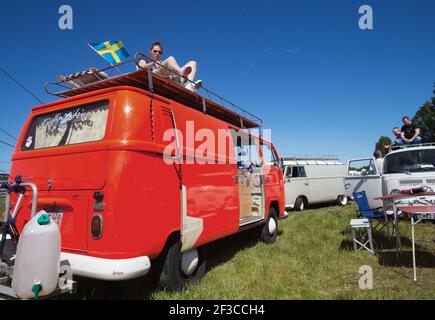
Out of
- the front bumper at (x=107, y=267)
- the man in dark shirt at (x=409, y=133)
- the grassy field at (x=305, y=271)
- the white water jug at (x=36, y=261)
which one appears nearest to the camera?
the white water jug at (x=36, y=261)

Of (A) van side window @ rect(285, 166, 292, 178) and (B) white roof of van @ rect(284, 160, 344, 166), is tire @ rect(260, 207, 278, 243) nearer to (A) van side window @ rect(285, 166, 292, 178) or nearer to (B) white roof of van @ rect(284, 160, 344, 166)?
(A) van side window @ rect(285, 166, 292, 178)

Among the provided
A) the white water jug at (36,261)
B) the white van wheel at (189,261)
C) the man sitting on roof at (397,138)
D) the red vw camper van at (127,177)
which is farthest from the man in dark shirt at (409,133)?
the white water jug at (36,261)

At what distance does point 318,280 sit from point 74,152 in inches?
147

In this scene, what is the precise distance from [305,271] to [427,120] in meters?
39.6

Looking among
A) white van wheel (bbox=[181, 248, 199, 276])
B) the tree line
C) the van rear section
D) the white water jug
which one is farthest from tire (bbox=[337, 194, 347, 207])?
the tree line

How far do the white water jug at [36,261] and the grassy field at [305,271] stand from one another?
50.6 inches

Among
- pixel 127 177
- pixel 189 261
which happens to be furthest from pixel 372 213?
pixel 127 177

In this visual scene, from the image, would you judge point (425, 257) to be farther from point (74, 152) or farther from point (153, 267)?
point (74, 152)

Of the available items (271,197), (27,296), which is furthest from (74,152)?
(271,197)

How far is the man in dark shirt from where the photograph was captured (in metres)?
9.73

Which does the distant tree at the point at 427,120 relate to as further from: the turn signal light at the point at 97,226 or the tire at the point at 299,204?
the turn signal light at the point at 97,226

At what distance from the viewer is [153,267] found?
378 centimetres

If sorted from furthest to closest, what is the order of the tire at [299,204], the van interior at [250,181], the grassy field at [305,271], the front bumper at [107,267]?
the tire at [299,204], the van interior at [250,181], the grassy field at [305,271], the front bumper at [107,267]

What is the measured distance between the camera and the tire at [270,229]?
683 centimetres
